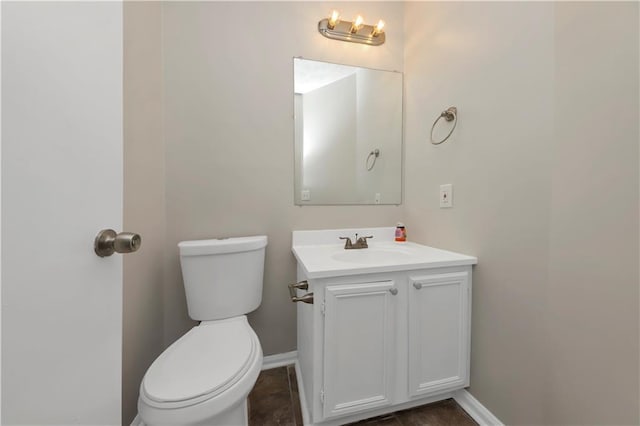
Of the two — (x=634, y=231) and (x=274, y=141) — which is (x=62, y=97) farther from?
(x=634, y=231)

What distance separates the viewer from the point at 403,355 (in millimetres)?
1028

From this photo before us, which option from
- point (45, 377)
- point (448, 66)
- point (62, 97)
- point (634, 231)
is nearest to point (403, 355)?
point (634, 231)

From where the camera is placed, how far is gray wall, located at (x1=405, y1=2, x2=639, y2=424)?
68 cm

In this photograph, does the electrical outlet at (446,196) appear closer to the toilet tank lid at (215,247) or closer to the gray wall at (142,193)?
the toilet tank lid at (215,247)

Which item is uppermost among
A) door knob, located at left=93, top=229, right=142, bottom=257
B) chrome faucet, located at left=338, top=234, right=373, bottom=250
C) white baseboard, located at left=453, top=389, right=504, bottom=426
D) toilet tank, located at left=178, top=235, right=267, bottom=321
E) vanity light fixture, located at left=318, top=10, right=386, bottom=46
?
vanity light fixture, located at left=318, top=10, right=386, bottom=46

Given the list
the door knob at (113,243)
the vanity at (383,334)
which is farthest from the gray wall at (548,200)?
the door knob at (113,243)

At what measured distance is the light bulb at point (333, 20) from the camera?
4.71 feet

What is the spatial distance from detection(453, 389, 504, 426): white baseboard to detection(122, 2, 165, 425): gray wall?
1497mm

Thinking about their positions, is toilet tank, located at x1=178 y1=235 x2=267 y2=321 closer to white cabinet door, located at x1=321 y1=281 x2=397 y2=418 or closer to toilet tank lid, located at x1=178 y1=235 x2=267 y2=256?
toilet tank lid, located at x1=178 y1=235 x2=267 y2=256

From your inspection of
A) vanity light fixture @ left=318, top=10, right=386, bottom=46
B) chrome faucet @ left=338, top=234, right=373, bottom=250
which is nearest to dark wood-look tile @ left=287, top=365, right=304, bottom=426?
chrome faucet @ left=338, top=234, right=373, bottom=250

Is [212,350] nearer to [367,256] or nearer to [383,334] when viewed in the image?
[383,334]

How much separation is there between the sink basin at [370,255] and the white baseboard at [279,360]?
73 cm

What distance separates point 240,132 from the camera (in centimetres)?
141

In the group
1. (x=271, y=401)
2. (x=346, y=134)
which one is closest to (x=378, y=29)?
(x=346, y=134)
